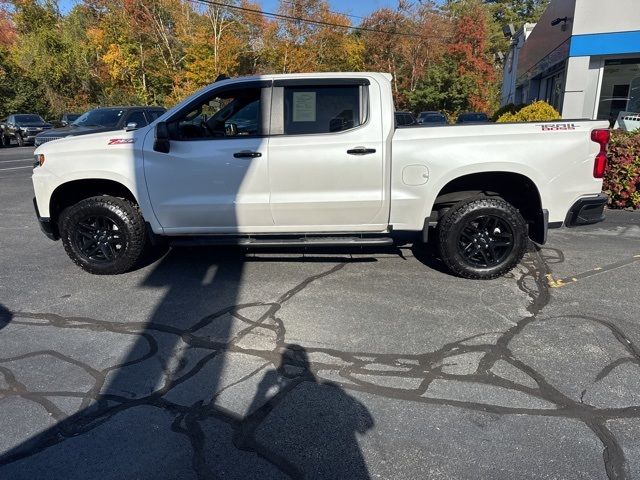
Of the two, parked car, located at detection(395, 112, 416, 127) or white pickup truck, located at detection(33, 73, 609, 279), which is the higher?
parked car, located at detection(395, 112, 416, 127)

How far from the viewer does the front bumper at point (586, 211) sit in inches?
176

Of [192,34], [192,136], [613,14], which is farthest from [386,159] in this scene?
[192,34]

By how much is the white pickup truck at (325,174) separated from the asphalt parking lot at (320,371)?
1.71 ft

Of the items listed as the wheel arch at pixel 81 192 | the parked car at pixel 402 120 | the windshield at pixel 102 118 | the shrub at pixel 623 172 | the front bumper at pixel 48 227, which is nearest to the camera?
the wheel arch at pixel 81 192

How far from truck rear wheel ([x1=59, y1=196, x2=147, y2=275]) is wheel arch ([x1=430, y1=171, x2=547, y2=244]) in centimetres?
308

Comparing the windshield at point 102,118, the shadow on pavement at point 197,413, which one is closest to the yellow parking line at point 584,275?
the shadow on pavement at point 197,413

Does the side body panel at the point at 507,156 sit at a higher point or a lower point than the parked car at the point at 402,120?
lower

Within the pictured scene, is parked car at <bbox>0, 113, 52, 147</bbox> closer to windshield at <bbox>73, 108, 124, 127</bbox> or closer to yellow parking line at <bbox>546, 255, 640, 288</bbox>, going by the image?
windshield at <bbox>73, 108, 124, 127</bbox>

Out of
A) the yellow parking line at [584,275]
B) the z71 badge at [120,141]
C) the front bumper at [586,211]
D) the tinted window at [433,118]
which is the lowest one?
the yellow parking line at [584,275]

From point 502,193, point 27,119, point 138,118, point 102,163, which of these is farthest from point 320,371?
point 27,119

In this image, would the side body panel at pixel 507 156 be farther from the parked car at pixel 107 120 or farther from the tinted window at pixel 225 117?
the parked car at pixel 107 120

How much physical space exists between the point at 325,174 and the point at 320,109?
65cm

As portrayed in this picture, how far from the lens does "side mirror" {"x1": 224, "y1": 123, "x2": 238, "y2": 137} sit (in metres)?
4.64

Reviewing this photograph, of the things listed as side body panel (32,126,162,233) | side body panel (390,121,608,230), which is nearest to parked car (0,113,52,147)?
side body panel (32,126,162,233)
